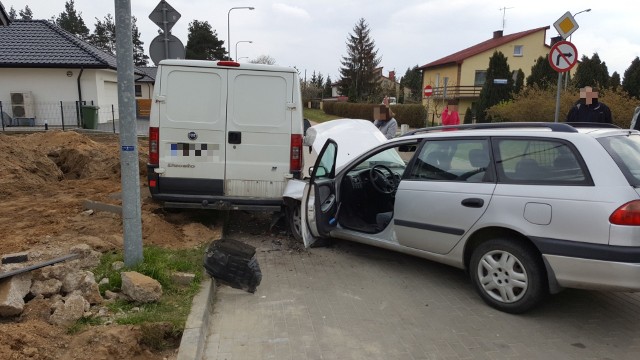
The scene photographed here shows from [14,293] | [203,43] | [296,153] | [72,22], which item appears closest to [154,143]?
[296,153]

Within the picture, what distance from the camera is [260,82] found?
621 centimetres

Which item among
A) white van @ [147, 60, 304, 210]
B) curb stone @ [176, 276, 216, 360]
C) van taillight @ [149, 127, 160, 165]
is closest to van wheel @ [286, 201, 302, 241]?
white van @ [147, 60, 304, 210]

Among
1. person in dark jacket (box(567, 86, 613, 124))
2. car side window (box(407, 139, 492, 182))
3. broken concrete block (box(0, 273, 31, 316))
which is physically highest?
person in dark jacket (box(567, 86, 613, 124))

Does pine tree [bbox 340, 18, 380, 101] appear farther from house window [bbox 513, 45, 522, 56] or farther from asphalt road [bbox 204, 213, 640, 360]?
asphalt road [bbox 204, 213, 640, 360]

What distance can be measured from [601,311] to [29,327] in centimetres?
453

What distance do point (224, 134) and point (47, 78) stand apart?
18848mm

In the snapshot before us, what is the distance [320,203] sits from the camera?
5516 millimetres

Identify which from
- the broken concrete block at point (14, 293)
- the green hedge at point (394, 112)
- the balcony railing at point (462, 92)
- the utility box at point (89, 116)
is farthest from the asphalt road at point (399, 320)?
the balcony railing at point (462, 92)

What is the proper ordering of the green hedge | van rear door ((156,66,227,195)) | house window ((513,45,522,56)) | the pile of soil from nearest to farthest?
the pile of soil → van rear door ((156,66,227,195)) → the green hedge → house window ((513,45,522,56))

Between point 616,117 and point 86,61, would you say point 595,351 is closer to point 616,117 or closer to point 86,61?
point 616,117

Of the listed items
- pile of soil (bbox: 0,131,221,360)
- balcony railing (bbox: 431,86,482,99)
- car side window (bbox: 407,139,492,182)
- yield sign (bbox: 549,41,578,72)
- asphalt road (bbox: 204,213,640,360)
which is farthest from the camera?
balcony railing (bbox: 431,86,482,99)

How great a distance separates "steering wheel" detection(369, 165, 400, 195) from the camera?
6145 millimetres

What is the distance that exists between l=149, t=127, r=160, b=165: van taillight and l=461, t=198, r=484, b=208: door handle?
3781mm

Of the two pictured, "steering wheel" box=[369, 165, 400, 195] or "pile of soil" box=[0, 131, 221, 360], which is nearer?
"pile of soil" box=[0, 131, 221, 360]
